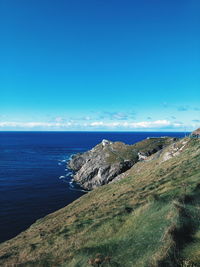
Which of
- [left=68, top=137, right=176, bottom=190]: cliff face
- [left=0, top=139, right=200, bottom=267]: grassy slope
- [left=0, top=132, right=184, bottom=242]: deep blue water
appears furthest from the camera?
[left=68, top=137, right=176, bottom=190]: cliff face

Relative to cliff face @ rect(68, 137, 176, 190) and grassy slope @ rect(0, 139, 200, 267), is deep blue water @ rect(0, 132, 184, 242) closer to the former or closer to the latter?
cliff face @ rect(68, 137, 176, 190)

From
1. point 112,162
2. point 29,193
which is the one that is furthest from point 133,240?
point 112,162

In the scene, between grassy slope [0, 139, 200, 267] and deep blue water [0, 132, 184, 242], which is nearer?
grassy slope [0, 139, 200, 267]

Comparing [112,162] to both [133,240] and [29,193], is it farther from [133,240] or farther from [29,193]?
[133,240]

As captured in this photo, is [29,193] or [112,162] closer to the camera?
[29,193]

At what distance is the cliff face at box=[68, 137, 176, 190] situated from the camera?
8294cm

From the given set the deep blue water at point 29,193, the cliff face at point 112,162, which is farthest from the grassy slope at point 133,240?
the cliff face at point 112,162

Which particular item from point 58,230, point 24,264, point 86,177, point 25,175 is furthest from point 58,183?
point 24,264

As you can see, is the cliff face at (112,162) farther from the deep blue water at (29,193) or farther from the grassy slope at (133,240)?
the grassy slope at (133,240)

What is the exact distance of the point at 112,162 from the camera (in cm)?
8881

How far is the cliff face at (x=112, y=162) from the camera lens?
8294cm

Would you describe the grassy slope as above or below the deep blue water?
above

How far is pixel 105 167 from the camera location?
8575 cm

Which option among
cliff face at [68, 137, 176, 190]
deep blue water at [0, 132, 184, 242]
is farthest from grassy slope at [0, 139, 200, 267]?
cliff face at [68, 137, 176, 190]
